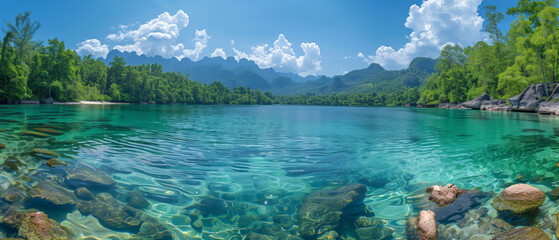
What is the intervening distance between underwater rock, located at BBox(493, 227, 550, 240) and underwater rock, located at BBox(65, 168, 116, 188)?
8.35 m

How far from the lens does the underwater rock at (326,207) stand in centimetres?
527

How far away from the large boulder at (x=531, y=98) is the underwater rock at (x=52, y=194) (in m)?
60.1

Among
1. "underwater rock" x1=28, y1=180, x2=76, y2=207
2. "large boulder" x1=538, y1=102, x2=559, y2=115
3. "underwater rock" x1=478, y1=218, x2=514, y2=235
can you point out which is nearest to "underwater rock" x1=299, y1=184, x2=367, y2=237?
"underwater rock" x1=478, y1=218, x2=514, y2=235

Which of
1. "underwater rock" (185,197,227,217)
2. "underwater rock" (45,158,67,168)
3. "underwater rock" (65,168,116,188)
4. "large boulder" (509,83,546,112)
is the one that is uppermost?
"large boulder" (509,83,546,112)

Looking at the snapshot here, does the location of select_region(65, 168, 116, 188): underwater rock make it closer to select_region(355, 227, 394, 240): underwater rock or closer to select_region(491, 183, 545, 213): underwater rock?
select_region(355, 227, 394, 240): underwater rock

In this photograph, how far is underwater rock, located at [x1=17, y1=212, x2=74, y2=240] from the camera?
15.2ft

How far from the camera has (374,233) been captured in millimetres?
5125

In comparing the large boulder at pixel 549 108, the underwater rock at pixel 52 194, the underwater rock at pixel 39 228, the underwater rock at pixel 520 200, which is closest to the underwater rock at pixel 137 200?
the underwater rock at pixel 52 194

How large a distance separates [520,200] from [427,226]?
2437 mm

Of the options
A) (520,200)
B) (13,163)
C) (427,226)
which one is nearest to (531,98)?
(520,200)

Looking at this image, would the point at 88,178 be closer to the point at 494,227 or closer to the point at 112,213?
the point at 112,213

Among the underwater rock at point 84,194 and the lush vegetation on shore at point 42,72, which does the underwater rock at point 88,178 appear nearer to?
the underwater rock at point 84,194

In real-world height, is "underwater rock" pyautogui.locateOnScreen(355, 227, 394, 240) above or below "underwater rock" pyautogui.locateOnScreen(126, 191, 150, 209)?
below

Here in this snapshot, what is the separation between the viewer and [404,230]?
532 centimetres
